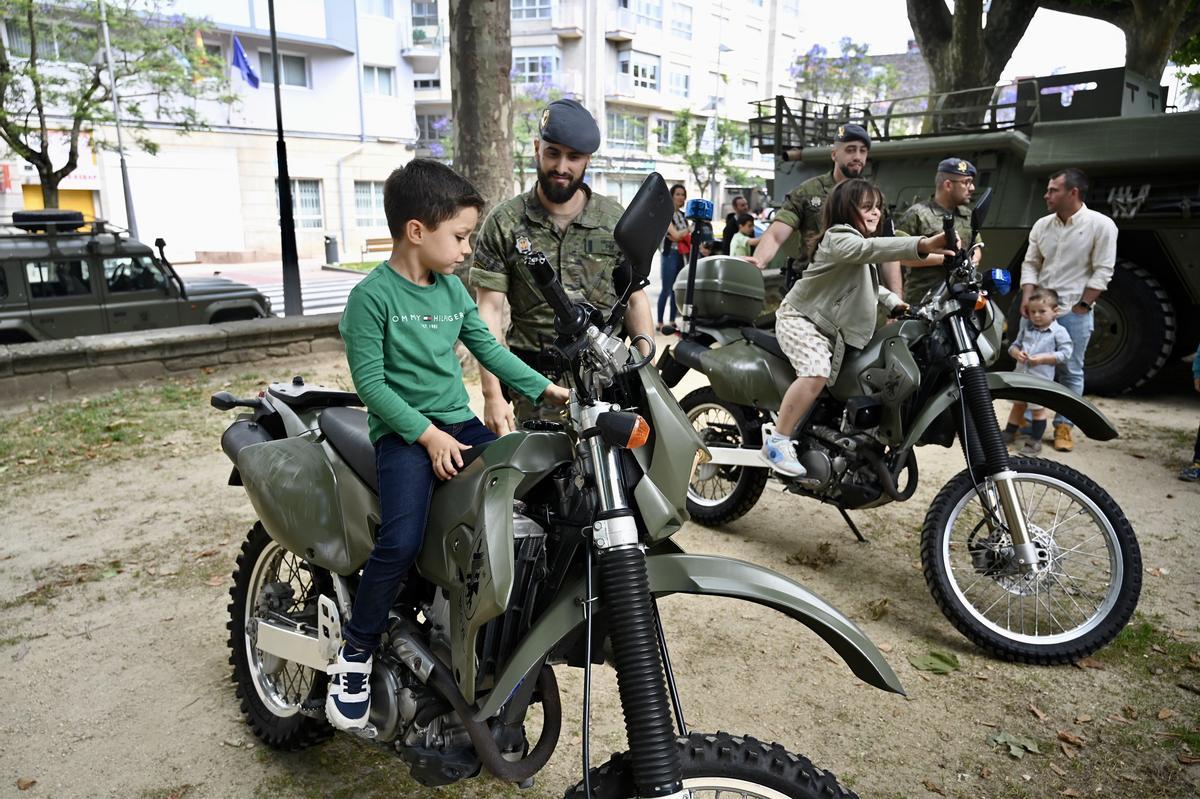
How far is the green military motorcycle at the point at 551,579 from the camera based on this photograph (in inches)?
73.9

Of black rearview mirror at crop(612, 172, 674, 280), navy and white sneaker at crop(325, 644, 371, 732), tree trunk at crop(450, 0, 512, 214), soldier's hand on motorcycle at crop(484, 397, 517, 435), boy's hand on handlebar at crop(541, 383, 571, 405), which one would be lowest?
navy and white sneaker at crop(325, 644, 371, 732)

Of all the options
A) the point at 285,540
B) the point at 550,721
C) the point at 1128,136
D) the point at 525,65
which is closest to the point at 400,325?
the point at 285,540

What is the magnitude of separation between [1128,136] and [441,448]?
8210 millimetres

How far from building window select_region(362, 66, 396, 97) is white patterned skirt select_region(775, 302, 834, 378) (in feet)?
113

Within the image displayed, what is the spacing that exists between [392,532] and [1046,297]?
6103 mm

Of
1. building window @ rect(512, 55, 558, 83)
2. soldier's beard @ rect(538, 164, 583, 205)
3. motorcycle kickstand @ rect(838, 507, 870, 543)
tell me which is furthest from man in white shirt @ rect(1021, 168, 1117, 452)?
building window @ rect(512, 55, 558, 83)

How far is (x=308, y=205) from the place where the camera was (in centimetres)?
3397

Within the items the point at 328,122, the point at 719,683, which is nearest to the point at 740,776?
the point at 719,683

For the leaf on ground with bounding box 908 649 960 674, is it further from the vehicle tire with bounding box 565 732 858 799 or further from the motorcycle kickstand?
the vehicle tire with bounding box 565 732 858 799

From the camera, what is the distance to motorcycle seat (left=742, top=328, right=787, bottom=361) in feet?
15.7

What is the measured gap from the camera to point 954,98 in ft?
46.1

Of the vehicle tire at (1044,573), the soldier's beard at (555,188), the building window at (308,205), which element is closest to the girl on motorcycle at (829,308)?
the vehicle tire at (1044,573)

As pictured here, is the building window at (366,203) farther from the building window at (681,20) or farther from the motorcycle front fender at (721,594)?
the motorcycle front fender at (721,594)

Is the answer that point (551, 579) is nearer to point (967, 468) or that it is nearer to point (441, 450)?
point (441, 450)
